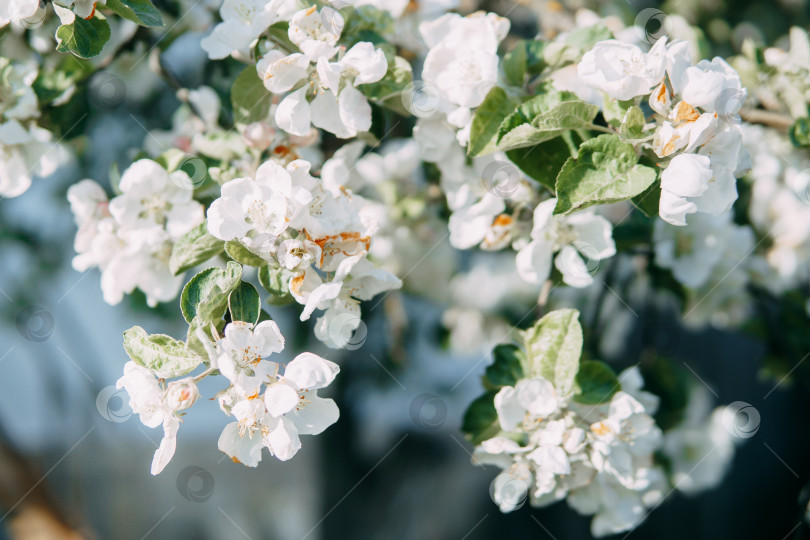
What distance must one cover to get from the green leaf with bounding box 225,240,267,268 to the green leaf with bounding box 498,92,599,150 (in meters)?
0.36

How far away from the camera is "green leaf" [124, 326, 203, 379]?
2.68 ft

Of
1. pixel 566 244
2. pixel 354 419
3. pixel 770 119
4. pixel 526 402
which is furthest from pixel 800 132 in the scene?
pixel 354 419

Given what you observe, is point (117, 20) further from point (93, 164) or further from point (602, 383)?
point (602, 383)

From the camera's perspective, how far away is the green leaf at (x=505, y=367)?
42.6 inches

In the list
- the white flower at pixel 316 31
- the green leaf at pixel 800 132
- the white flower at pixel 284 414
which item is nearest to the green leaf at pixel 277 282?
the white flower at pixel 284 414

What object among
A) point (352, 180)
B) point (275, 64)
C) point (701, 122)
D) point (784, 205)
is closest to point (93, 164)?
point (352, 180)

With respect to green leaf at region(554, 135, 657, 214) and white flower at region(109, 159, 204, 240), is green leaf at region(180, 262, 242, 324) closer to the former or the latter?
white flower at region(109, 159, 204, 240)

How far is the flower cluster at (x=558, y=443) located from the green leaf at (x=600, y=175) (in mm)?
294

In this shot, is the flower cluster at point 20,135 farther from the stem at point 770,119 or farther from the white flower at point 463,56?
the stem at point 770,119

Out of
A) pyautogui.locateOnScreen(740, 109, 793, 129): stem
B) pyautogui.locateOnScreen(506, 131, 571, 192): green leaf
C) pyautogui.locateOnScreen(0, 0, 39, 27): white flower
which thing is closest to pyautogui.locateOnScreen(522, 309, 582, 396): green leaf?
pyautogui.locateOnScreen(506, 131, 571, 192): green leaf

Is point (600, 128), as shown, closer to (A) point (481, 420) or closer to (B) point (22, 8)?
(A) point (481, 420)

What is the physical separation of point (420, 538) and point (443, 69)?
2.98 metres

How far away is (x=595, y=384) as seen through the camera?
1067 millimetres

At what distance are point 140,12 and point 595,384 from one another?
2.87 feet
